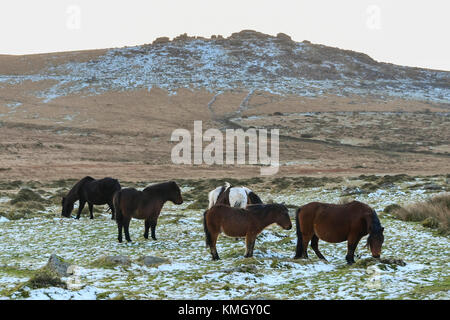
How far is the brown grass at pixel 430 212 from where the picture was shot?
14.8 meters

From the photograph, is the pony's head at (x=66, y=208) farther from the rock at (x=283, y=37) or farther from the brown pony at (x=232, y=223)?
the rock at (x=283, y=37)

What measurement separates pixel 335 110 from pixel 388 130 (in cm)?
1981

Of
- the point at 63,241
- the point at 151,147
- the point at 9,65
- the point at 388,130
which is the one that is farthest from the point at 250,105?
the point at 63,241

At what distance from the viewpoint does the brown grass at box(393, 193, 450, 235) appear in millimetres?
14789

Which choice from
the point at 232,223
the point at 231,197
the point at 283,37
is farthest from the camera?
the point at 283,37

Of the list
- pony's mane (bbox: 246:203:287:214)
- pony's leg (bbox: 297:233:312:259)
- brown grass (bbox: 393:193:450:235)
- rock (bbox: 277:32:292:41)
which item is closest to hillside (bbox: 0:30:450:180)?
rock (bbox: 277:32:292:41)

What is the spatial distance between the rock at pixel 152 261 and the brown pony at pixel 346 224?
3.40 m

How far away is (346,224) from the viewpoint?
9891mm

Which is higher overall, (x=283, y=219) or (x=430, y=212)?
(x=283, y=219)

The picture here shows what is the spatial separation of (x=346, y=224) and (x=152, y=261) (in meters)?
4.49

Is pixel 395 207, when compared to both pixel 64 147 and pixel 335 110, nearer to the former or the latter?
pixel 64 147

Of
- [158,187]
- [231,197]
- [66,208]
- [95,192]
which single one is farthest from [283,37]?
[231,197]

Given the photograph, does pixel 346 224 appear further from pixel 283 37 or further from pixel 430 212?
pixel 283 37

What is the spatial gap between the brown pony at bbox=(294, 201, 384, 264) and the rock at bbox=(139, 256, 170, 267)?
134 inches
